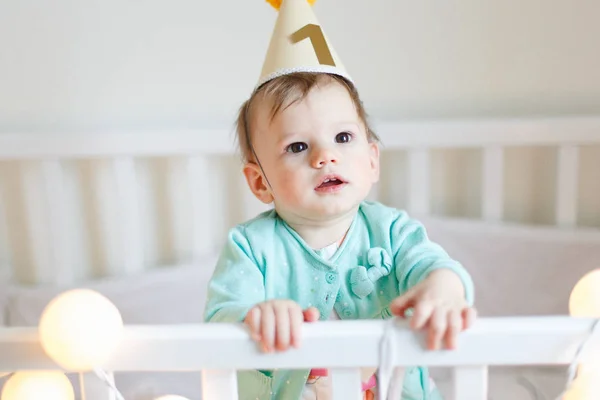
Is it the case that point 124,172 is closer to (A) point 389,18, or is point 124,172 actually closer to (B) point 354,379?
(A) point 389,18

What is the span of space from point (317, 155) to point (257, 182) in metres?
0.12

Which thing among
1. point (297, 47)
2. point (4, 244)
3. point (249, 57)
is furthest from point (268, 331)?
point (4, 244)

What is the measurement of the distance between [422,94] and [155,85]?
1.61 ft

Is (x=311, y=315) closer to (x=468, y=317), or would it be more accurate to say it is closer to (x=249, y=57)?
(x=468, y=317)

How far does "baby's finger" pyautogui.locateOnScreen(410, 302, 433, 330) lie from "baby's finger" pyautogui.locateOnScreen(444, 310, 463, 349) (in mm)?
18

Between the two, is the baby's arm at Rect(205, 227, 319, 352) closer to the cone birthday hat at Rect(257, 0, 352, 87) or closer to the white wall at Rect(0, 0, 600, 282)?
the cone birthday hat at Rect(257, 0, 352, 87)

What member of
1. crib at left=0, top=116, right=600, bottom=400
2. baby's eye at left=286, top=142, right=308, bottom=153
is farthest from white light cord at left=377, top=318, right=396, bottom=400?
crib at left=0, top=116, right=600, bottom=400

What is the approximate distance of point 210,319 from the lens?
0.65 metres

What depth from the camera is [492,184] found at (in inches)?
46.0

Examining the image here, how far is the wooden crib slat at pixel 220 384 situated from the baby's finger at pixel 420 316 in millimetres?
146

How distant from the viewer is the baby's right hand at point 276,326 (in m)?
0.50

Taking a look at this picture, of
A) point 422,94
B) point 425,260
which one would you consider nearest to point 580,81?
point 422,94

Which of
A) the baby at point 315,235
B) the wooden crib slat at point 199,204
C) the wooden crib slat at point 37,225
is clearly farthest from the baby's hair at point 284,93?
the wooden crib slat at point 37,225

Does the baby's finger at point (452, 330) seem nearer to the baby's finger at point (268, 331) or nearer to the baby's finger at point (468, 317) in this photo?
the baby's finger at point (468, 317)
